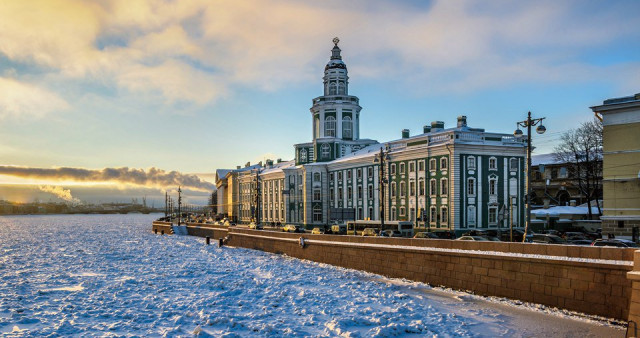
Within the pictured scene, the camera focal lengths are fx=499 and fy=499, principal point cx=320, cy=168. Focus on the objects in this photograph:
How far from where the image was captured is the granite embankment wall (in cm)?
1738

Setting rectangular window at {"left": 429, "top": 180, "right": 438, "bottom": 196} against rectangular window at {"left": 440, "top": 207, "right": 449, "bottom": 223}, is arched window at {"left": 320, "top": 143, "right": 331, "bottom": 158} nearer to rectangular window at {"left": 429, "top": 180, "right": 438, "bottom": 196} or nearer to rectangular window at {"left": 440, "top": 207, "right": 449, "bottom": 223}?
rectangular window at {"left": 429, "top": 180, "right": 438, "bottom": 196}

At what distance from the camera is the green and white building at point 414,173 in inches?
1849

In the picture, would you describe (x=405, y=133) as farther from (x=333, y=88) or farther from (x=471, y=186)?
(x=471, y=186)

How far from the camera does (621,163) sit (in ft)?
105

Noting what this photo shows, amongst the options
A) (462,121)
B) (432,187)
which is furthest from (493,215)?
(462,121)

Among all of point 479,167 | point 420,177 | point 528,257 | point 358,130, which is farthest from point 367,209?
point 528,257

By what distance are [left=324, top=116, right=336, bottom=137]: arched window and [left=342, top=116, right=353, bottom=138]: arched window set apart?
1.41 m

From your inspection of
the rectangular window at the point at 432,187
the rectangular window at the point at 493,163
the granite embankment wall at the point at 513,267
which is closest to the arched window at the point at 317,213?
the rectangular window at the point at 432,187

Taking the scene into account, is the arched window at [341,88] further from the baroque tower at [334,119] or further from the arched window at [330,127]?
the arched window at [330,127]

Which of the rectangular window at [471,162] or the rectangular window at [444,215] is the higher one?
the rectangular window at [471,162]

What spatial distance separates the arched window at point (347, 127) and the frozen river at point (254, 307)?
42.7m

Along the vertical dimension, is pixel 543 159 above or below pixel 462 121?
below

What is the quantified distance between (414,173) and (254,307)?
31.6 m

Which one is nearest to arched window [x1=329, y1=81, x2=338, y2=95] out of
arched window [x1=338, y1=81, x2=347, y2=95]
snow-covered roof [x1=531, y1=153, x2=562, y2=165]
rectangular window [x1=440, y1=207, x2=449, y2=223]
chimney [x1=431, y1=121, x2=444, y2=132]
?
arched window [x1=338, y1=81, x2=347, y2=95]
